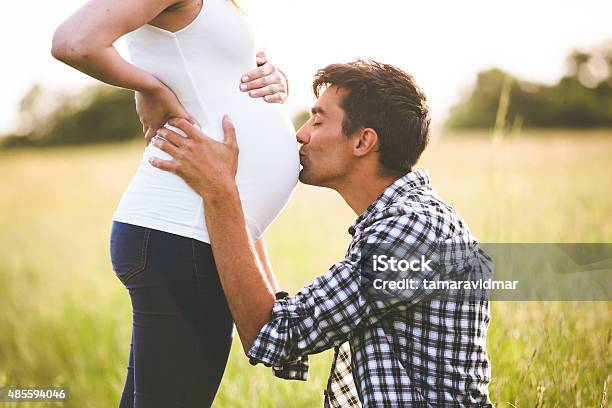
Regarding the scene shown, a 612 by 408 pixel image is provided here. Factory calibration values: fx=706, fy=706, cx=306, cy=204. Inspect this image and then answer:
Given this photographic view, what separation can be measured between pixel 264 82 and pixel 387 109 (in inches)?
16.0

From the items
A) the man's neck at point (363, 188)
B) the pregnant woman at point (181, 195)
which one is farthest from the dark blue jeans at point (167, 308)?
the man's neck at point (363, 188)

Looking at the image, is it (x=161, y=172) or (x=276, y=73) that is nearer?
(x=161, y=172)

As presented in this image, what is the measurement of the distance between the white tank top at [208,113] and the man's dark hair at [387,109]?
0.93 ft

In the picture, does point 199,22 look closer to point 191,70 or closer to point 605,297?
point 191,70

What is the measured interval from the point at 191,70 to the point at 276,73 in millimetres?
281

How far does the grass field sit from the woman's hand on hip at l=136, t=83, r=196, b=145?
4.67ft

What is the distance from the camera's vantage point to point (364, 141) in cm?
212

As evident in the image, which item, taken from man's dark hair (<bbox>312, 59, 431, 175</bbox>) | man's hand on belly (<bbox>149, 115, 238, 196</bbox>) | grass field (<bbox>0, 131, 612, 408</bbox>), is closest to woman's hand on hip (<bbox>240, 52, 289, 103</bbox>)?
man's hand on belly (<bbox>149, 115, 238, 196</bbox>)

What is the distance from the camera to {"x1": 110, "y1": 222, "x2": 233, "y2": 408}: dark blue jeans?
5.87 ft

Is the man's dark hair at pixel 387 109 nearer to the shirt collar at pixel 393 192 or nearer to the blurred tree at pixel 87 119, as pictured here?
the shirt collar at pixel 393 192

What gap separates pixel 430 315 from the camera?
1.86 m

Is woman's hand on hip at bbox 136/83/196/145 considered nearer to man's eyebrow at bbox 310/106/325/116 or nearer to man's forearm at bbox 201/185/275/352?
man's forearm at bbox 201/185/275/352

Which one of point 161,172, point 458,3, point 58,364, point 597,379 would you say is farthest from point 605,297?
point 458,3

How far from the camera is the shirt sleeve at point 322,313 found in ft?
5.90
